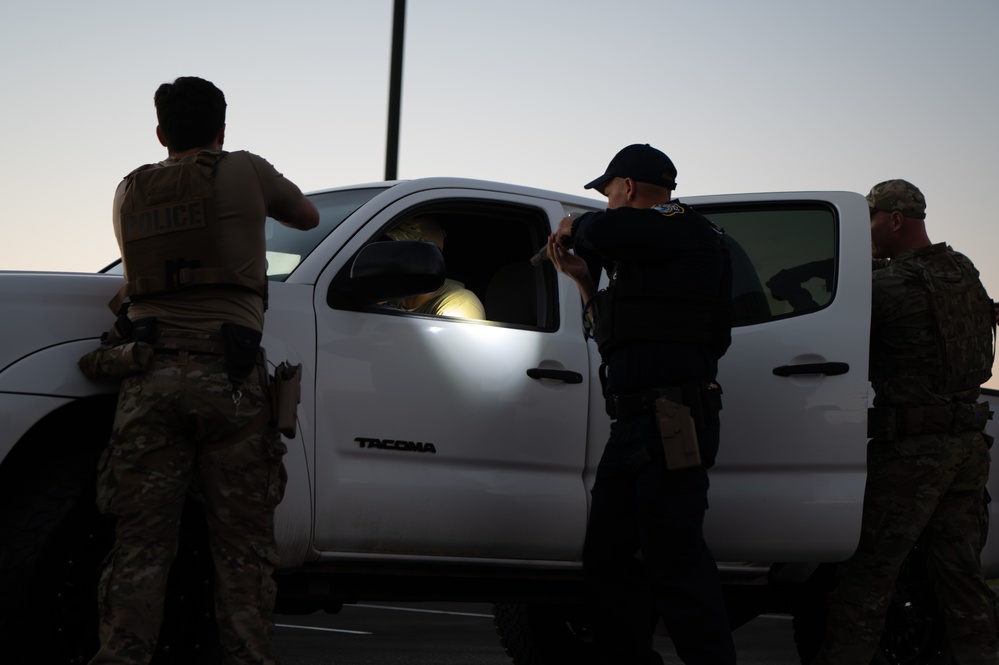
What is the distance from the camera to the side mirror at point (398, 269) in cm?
405

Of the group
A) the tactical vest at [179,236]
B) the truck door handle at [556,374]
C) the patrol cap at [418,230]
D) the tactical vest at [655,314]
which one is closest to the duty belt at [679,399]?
the tactical vest at [655,314]

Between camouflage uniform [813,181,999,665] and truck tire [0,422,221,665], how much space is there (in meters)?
2.42

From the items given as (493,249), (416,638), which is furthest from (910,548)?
(416,638)

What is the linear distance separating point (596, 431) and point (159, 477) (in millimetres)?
1666

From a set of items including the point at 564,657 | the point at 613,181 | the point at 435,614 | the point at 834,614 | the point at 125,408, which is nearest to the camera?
the point at 125,408

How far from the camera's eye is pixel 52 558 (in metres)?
3.60

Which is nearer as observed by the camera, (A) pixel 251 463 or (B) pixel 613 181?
(A) pixel 251 463

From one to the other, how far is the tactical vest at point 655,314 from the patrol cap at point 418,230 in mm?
755

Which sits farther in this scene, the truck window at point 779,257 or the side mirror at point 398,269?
the truck window at point 779,257

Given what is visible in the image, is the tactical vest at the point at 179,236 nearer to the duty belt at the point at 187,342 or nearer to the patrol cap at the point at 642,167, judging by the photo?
the duty belt at the point at 187,342

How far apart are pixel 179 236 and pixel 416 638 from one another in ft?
14.5

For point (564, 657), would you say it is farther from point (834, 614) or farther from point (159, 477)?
point (159, 477)

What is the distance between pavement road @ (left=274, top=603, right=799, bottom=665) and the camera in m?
6.56

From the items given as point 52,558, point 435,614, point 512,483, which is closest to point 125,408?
point 52,558
